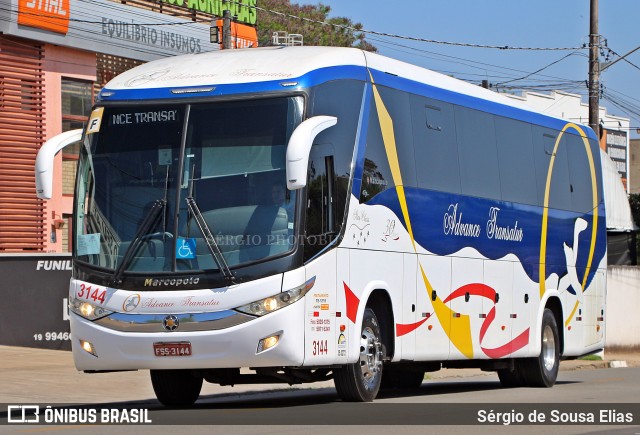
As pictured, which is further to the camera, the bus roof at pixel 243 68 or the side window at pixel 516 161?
the side window at pixel 516 161

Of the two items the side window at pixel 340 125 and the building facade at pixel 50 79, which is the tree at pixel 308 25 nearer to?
the building facade at pixel 50 79

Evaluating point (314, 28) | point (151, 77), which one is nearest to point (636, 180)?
point (314, 28)

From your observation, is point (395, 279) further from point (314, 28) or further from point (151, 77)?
point (314, 28)

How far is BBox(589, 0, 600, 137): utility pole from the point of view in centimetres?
3225

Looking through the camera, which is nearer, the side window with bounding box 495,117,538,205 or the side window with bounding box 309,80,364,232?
the side window with bounding box 309,80,364,232

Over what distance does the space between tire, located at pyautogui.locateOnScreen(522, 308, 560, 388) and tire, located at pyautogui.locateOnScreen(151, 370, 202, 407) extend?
20.7 ft

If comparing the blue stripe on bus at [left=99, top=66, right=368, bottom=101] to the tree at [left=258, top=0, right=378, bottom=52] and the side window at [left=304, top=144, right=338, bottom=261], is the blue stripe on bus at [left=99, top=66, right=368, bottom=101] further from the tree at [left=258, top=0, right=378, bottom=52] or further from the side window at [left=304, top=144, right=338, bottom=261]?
the tree at [left=258, top=0, right=378, bottom=52]

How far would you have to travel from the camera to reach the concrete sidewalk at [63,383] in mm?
17625

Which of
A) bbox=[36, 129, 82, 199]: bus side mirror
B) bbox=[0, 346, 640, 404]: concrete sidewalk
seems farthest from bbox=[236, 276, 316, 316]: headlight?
bbox=[0, 346, 640, 404]: concrete sidewalk

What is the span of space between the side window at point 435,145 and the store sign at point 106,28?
15276 mm

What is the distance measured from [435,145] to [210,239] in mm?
4601

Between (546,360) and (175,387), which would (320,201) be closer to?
(175,387)

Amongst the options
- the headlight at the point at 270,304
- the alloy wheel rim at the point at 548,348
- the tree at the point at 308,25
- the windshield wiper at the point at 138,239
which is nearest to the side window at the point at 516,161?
the alloy wheel rim at the point at 548,348

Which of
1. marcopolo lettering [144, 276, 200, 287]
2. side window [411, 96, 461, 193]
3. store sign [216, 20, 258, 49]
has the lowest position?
marcopolo lettering [144, 276, 200, 287]
